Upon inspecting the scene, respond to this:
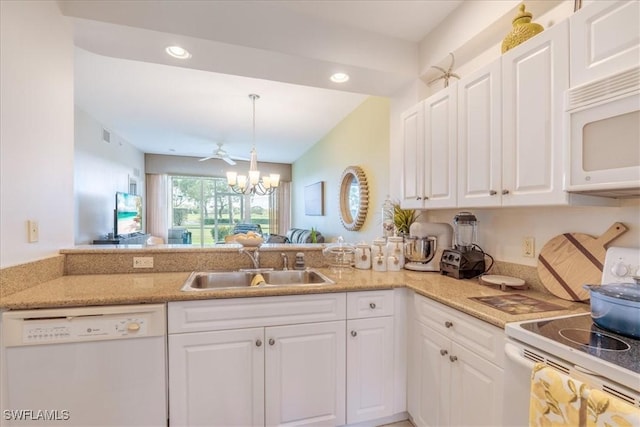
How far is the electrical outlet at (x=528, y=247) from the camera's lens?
1635mm

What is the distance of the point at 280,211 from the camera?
7820 millimetres

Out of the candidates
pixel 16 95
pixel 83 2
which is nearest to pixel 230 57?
pixel 83 2

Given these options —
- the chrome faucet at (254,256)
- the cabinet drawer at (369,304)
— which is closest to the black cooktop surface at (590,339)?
the cabinet drawer at (369,304)

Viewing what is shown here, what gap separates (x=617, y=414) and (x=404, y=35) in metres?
2.42

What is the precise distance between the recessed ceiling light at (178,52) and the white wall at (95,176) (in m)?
2.82

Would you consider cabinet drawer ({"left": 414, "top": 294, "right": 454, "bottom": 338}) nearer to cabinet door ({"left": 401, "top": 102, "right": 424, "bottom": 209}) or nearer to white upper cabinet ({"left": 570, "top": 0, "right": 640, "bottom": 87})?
cabinet door ({"left": 401, "top": 102, "right": 424, "bottom": 209})

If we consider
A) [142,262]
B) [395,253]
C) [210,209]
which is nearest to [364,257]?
[395,253]

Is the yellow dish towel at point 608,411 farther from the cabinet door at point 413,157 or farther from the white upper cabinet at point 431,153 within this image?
the cabinet door at point 413,157

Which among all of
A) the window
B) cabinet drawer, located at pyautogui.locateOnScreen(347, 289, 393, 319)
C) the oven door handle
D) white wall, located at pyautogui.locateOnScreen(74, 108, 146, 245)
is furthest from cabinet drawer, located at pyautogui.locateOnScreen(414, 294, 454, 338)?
the window

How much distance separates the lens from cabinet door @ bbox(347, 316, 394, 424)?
66.0 inches

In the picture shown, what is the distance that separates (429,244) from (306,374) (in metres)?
1.17

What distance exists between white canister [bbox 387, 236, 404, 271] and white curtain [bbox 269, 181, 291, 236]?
5804 millimetres

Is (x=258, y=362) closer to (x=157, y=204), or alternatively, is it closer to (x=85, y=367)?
(x=85, y=367)

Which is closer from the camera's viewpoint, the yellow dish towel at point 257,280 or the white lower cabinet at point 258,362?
the white lower cabinet at point 258,362
